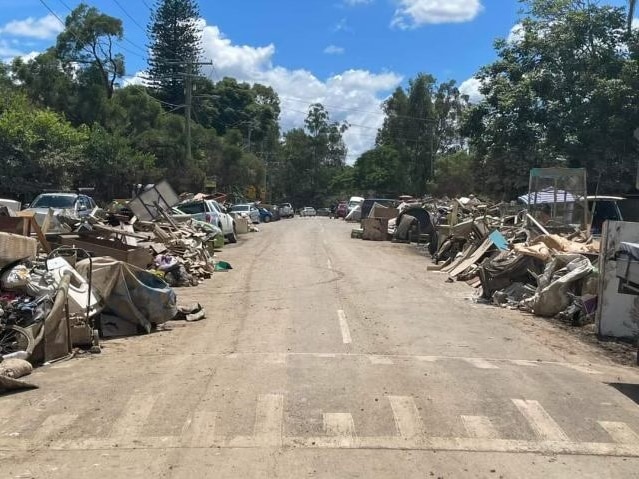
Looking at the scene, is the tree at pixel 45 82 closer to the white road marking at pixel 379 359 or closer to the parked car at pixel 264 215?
the parked car at pixel 264 215

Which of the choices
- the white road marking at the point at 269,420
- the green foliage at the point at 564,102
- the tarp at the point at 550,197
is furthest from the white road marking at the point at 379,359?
the green foliage at the point at 564,102

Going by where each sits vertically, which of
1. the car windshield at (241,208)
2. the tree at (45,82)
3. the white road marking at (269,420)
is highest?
the tree at (45,82)

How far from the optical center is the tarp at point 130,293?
977 centimetres

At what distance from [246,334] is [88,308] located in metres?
2.28

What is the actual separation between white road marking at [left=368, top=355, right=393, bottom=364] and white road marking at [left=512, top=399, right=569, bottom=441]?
1.93 metres

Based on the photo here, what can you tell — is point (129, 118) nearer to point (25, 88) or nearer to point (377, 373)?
point (25, 88)

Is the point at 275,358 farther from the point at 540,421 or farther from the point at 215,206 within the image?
the point at 215,206

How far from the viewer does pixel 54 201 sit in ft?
76.0

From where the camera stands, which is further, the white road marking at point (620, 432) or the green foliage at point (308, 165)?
the green foliage at point (308, 165)

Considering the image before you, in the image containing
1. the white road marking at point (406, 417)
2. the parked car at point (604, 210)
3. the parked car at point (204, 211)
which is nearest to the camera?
the white road marking at point (406, 417)

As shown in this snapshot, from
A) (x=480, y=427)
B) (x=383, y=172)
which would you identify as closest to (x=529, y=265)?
(x=480, y=427)

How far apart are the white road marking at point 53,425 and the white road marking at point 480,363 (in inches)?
181

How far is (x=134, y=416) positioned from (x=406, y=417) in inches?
95.3

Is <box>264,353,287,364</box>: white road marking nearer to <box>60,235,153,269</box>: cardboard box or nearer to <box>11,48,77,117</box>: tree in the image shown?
<box>60,235,153,269</box>: cardboard box
